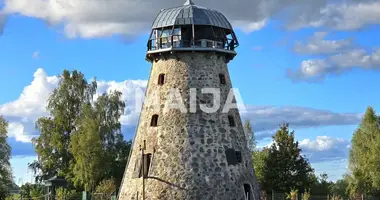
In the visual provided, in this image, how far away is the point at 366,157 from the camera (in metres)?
59.0

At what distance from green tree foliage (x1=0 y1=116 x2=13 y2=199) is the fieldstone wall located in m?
19.4

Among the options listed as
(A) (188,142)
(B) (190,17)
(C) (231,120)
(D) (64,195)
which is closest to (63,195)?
(D) (64,195)

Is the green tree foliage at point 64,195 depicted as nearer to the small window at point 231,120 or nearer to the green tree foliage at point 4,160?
the green tree foliage at point 4,160

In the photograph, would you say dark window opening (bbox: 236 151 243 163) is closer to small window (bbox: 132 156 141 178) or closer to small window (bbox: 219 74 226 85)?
small window (bbox: 219 74 226 85)

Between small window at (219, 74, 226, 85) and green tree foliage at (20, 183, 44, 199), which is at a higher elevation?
small window at (219, 74, 226, 85)

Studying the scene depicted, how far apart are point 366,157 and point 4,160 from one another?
3357 centimetres

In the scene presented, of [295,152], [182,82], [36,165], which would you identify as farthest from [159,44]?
[36,165]

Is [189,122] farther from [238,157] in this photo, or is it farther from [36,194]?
[36,194]

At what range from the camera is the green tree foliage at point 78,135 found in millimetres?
57594

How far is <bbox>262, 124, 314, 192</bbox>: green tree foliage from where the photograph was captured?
46000 mm

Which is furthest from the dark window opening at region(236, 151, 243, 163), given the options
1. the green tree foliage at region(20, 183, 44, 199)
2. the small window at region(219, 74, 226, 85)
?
the green tree foliage at region(20, 183, 44, 199)

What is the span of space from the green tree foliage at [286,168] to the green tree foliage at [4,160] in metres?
23.9

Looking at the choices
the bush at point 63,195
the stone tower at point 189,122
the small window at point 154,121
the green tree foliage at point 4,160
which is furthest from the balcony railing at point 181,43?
the green tree foliage at point 4,160

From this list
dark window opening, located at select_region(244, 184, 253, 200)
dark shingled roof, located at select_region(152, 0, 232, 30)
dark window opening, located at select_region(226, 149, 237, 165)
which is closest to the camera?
→ dark window opening, located at select_region(226, 149, 237, 165)
